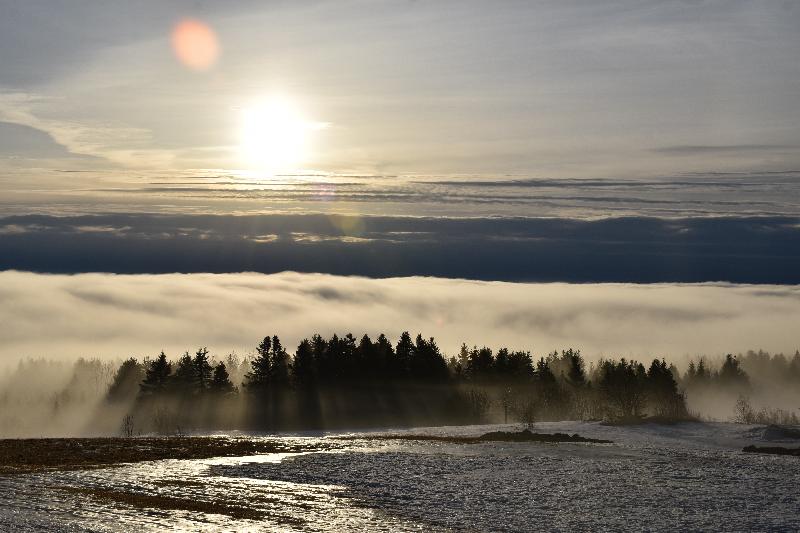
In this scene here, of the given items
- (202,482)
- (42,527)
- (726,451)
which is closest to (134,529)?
(42,527)

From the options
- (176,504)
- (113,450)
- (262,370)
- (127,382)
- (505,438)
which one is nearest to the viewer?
(176,504)

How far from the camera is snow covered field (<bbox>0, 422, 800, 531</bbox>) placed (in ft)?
128

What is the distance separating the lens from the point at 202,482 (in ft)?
162

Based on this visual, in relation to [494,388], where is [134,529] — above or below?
below

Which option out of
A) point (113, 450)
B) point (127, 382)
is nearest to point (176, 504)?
point (113, 450)

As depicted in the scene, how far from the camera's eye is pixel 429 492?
156 feet

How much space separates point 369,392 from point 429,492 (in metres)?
86.6

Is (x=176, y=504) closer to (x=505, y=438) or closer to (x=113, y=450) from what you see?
(x=113, y=450)

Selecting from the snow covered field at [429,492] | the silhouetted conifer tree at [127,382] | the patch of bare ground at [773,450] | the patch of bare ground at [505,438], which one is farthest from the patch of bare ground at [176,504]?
the silhouetted conifer tree at [127,382]

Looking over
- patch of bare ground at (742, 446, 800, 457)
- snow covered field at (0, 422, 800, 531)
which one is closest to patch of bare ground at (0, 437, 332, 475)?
snow covered field at (0, 422, 800, 531)

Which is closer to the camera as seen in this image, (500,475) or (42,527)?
(42,527)

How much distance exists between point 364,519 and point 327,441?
38.5 meters

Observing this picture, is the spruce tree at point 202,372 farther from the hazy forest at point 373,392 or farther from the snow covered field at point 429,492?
the snow covered field at point 429,492

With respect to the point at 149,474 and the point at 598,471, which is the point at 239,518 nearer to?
the point at 149,474
